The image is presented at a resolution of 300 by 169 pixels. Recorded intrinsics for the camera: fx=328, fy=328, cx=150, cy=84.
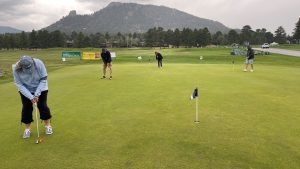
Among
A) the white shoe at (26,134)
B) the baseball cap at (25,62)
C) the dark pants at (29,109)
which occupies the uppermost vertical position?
the baseball cap at (25,62)

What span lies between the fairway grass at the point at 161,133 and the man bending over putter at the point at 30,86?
511mm

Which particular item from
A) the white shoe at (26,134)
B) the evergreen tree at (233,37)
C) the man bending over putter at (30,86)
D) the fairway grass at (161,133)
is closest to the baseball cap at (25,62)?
the man bending over putter at (30,86)

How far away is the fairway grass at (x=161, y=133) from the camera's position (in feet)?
22.5

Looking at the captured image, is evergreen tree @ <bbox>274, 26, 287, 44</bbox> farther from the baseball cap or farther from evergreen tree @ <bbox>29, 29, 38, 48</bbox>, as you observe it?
the baseball cap

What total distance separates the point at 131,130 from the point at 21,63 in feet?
11.3

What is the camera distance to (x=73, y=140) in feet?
27.4

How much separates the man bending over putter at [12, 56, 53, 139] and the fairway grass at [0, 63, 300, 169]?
20.1 inches

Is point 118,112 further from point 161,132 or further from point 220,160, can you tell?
point 220,160

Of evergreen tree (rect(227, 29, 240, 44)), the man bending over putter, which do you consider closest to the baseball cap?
the man bending over putter

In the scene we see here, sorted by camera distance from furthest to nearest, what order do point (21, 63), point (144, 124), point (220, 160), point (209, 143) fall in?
point (144, 124)
point (21, 63)
point (209, 143)
point (220, 160)

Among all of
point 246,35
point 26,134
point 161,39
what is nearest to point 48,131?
point 26,134

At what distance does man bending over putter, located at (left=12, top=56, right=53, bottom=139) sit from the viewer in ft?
28.9

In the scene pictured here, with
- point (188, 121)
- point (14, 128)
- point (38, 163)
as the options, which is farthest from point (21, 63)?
point (188, 121)

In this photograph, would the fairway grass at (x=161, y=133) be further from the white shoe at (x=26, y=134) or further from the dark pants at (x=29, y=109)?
the dark pants at (x=29, y=109)
